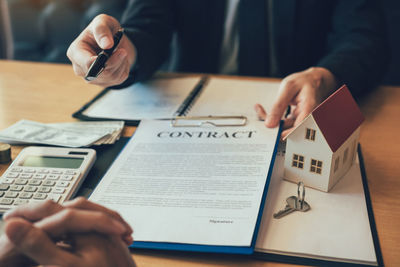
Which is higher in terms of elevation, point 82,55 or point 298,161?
point 82,55

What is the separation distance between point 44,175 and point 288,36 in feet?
2.83

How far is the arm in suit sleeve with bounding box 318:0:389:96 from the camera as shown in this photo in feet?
3.09

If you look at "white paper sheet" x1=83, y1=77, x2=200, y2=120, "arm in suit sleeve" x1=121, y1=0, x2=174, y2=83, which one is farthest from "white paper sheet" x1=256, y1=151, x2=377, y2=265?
"arm in suit sleeve" x1=121, y1=0, x2=174, y2=83

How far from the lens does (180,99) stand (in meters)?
0.95

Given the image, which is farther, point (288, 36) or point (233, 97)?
point (288, 36)

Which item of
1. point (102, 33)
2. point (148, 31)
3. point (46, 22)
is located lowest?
point (46, 22)

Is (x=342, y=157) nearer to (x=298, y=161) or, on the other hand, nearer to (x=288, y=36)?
(x=298, y=161)

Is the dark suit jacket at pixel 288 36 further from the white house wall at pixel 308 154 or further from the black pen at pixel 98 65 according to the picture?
the white house wall at pixel 308 154

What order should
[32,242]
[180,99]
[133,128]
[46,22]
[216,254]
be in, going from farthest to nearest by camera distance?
[46,22] < [180,99] < [133,128] < [216,254] < [32,242]

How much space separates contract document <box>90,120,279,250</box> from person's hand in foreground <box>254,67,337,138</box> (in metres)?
0.04

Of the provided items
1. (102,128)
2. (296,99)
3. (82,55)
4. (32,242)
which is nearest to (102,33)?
(82,55)

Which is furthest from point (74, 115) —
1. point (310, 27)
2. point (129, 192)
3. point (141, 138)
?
point (310, 27)

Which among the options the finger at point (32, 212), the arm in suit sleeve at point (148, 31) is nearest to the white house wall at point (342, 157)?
the finger at point (32, 212)

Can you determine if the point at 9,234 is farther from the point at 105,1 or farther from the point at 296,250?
the point at 105,1
